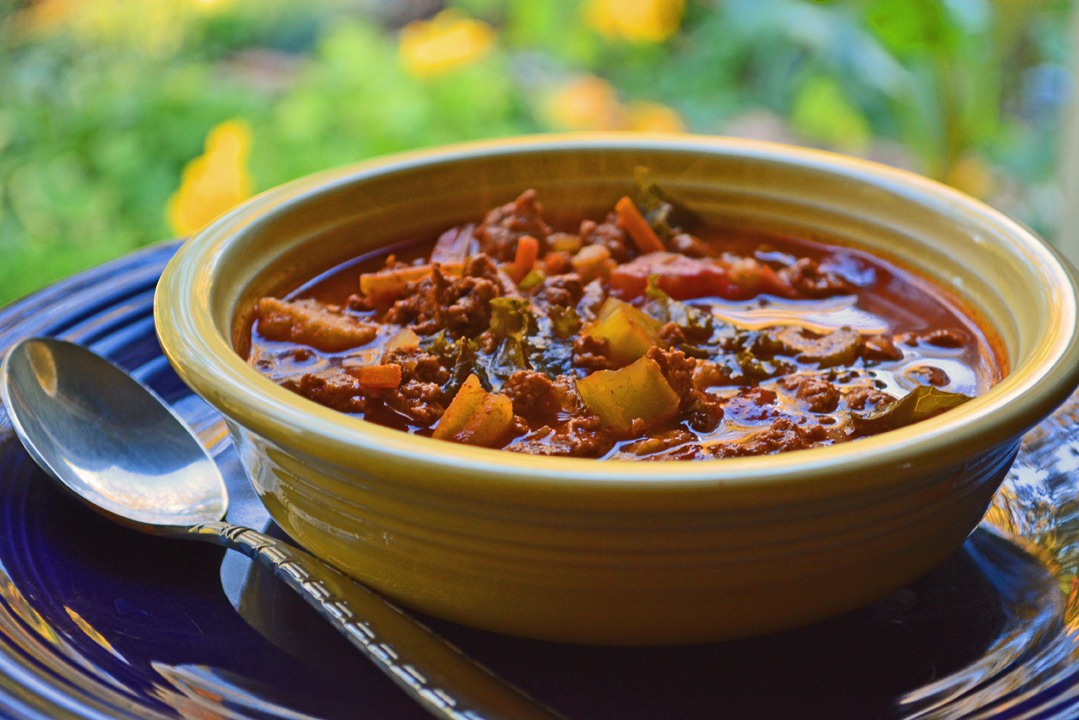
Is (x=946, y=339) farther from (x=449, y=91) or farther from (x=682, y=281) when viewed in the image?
(x=449, y=91)

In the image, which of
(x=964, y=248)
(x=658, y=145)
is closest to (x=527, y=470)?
(x=964, y=248)

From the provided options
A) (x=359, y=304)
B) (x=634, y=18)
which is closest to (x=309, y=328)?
(x=359, y=304)

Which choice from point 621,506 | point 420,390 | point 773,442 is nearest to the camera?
point 621,506

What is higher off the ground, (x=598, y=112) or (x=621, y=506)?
(x=598, y=112)

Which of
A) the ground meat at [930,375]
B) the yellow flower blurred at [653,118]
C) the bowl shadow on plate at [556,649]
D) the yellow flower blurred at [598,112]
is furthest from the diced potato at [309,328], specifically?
the yellow flower blurred at [653,118]

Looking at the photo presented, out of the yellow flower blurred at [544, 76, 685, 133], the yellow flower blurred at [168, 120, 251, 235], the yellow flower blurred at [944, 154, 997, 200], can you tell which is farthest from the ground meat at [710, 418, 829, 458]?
the yellow flower blurred at [544, 76, 685, 133]

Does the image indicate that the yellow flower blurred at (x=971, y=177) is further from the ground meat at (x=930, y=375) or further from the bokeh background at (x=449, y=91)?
the ground meat at (x=930, y=375)

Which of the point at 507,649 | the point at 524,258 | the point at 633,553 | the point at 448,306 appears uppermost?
the point at 524,258
